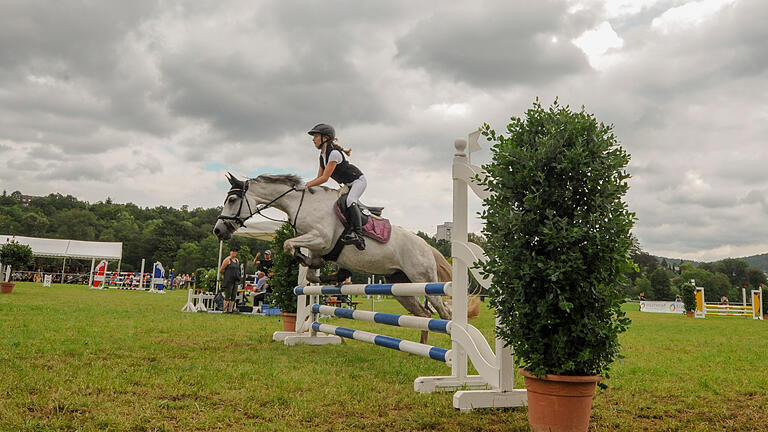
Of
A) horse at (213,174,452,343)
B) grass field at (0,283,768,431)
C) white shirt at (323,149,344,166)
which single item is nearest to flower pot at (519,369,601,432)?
grass field at (0,283,768,431)

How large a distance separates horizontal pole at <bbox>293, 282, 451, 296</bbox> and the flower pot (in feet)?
3.85

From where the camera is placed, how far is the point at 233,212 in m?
5.39

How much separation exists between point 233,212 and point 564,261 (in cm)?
387

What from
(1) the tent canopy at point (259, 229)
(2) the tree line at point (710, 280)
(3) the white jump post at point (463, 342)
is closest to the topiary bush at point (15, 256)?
(1) the tent canopy at point (259, 229)

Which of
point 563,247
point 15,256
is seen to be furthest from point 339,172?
point 15,256

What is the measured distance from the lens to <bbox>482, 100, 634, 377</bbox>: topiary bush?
7.97ft

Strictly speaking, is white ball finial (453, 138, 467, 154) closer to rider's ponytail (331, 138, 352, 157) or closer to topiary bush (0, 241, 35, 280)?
rider's ponytail (331, 138, 352, 157)

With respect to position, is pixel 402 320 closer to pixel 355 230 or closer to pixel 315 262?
pixel 355 230

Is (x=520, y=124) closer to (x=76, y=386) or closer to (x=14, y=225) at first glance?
(x=76, y=386)

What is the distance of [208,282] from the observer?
48.4 ft

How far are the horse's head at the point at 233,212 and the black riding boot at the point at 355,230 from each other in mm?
1133

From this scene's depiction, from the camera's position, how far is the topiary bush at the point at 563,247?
243 centimetres

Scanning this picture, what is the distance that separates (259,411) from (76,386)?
127 cm

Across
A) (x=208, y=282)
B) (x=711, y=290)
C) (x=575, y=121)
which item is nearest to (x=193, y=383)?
(x=575, y=121)
